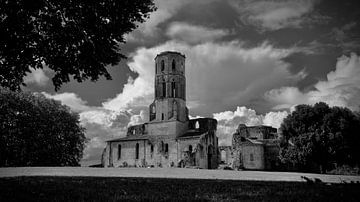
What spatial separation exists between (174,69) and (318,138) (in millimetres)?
31038

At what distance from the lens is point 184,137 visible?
52688 mm

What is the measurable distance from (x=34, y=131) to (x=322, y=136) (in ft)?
122

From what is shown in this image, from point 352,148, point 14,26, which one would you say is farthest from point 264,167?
point 14,26

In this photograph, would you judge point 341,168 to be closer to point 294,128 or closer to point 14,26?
point 294,128

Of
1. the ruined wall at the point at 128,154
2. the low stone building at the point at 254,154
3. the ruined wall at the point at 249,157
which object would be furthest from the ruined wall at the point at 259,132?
the ruined wall at the point at 128,154

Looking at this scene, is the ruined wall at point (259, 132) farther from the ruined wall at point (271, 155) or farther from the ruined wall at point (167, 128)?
the ruined wall at point (167, 128)

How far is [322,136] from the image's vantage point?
3659 cm

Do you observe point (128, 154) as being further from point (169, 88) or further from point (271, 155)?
point (271, 155)

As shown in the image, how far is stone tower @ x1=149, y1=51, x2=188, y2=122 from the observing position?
57750 millimetres

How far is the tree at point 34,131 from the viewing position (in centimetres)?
4097

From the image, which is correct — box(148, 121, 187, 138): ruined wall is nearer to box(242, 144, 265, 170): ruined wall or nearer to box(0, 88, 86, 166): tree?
box(242, 144, 265, 170): ruined wall

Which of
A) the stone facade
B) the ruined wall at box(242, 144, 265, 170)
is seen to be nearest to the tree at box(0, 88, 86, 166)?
the stone facade

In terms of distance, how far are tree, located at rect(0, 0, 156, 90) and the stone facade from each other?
37.6 metres

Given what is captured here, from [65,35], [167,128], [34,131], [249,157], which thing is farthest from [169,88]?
[65,35]
